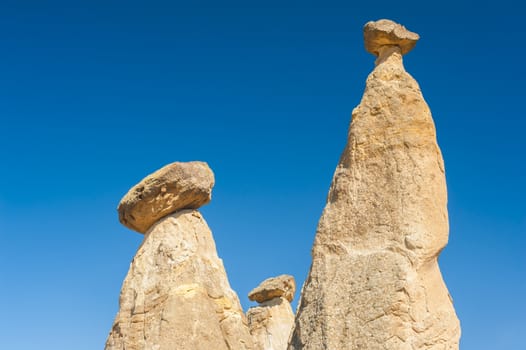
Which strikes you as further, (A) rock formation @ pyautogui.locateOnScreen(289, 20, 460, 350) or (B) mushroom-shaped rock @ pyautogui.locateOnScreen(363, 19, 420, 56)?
(B) mushroom-shaped rock @ pyautogui.locateOnScreen(363, 19, 420, 56)

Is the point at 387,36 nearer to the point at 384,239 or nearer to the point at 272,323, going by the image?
the point at 384,239

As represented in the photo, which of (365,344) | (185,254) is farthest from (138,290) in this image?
(365,344)

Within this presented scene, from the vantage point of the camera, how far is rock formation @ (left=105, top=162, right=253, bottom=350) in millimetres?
15320

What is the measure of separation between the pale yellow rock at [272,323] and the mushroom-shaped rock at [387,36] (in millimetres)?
12788

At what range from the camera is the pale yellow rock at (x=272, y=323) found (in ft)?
82.1

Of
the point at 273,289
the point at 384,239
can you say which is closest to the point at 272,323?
the point at 273,289

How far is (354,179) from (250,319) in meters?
13.7

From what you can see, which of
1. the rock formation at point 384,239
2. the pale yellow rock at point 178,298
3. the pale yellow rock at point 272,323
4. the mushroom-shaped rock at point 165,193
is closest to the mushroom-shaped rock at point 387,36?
the rock formation at point 384,239

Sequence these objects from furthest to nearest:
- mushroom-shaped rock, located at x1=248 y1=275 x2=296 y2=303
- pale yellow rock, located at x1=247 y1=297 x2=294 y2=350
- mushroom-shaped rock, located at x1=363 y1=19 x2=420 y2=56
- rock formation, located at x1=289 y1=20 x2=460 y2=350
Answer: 1. mushroom-shaped rock, located at x1=248 y1=275 x2=296 y2=303
2. pale yellow rock, located at x1=247 y1=297 x2=294 y2=350
3. mushroom-shaped rock, located at x1=363 y1=19 x2=420 y2=56
4. rock formation, located at x1=289 y1=20 x2=460 y2=350

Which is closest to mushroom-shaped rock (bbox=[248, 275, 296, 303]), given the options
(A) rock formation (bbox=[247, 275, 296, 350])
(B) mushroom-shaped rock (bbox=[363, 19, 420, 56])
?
(A) rock formation (bbox=[247, 275, 296, 350])

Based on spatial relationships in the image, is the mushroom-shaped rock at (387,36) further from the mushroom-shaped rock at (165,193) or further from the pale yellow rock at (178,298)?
the pale yellow rock at (178,298)

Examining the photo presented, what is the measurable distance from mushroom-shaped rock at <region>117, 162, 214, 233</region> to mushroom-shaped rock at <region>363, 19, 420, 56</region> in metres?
4.35

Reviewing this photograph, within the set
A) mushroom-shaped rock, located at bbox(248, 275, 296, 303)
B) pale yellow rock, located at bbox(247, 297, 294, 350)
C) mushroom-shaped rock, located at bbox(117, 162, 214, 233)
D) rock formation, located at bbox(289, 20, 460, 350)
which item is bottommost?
rock formation, located at bbox(289, 20, 460, 350)

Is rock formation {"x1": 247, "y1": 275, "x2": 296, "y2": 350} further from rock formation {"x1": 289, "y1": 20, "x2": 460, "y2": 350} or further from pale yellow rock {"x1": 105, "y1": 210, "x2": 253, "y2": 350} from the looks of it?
rock formation {"x1": 289, "y1": 20, "x2": 460, "y2": 350}
